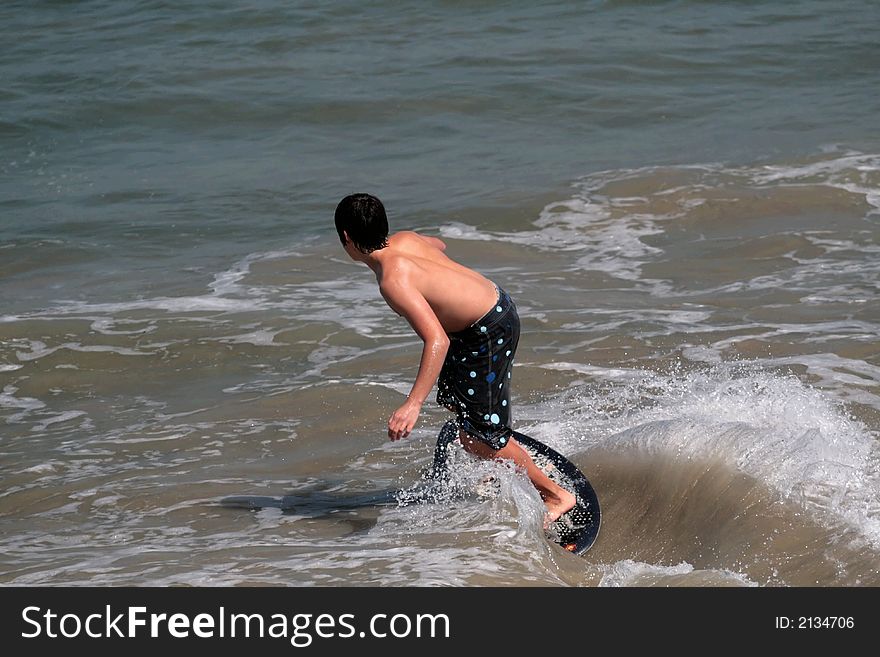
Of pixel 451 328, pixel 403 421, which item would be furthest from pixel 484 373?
pixel 403 421

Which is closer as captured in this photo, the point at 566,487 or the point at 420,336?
the point at 420,336

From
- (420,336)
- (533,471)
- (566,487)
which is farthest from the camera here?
(566,487)

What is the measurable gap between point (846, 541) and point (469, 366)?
1.64m

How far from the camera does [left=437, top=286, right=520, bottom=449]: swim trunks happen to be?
4977mm

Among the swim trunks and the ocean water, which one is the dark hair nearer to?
the swim trunks

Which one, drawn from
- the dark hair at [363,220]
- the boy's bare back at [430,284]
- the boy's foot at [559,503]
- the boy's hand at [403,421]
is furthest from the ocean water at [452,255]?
the dark hair at [363,220]

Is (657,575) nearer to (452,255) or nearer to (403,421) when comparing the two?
(403,421)

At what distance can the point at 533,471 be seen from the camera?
5273 mm

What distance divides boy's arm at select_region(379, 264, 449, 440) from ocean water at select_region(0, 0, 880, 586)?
1.83 ft

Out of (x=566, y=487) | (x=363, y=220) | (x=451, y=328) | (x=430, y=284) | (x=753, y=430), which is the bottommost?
(x=566, y=487)

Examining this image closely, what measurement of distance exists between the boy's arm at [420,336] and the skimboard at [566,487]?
27.0 inches

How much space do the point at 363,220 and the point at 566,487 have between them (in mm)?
1672

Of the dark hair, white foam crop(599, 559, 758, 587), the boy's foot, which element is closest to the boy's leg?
the boy's foot

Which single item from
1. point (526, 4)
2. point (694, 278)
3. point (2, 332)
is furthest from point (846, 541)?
point (526, 4)
